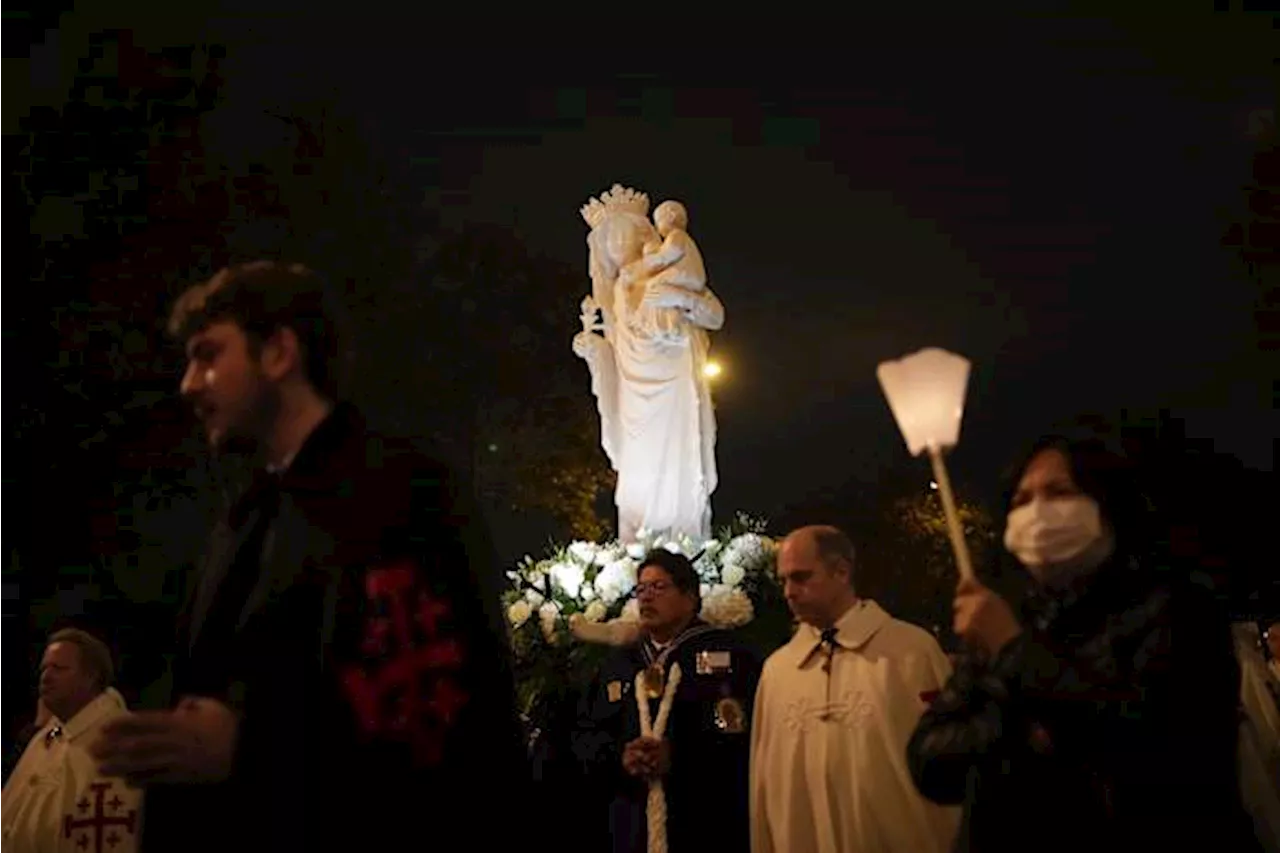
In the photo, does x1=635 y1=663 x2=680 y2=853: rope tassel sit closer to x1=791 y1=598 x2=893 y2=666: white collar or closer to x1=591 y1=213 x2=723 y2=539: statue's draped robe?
x1=791 y1=598 x2=893 y2=666: white collar

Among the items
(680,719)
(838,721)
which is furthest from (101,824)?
(838,721)

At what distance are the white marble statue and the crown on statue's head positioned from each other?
1cm

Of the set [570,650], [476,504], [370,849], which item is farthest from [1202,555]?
[570,650]

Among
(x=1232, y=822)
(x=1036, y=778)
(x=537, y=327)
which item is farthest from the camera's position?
(x=537, y=327)

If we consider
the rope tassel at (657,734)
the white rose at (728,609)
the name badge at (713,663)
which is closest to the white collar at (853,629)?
the name badge at (713,663)

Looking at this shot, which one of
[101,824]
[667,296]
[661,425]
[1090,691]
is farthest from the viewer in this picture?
[661,425]

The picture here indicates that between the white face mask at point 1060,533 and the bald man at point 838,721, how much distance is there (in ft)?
5.89

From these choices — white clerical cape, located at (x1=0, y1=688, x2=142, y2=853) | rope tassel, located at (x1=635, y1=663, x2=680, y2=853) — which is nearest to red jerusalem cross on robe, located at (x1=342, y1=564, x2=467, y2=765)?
white clerical cape, located at (x1=0, y1=688, x2=142, y2=853)

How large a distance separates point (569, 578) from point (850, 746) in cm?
378

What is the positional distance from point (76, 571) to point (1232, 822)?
15.6 meters

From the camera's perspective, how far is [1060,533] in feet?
11.4

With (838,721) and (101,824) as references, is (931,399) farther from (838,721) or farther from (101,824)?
(101,824)

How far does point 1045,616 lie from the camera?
11.5ft

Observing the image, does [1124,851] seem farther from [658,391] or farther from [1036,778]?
[658,391]
